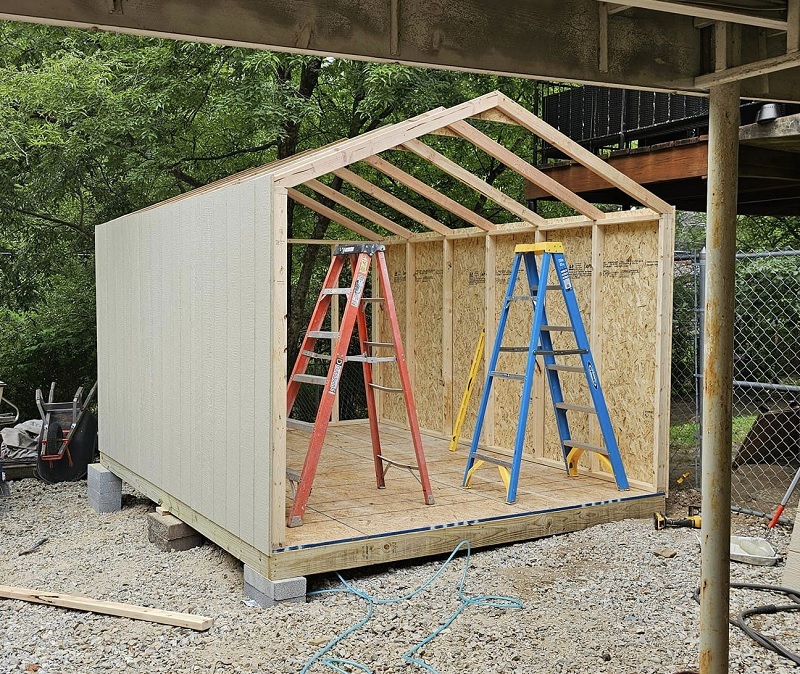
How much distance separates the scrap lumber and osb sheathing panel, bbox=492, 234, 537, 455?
13.5 feet

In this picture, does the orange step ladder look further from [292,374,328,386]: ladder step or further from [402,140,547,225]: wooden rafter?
[402,140,547,225]: wooden rafter

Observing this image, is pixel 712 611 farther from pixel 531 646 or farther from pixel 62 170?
pixel 62 170

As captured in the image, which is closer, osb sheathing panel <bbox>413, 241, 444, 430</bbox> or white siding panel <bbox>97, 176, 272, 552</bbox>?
white siding panel <bbox>97, 176, 272, 552</bbox>

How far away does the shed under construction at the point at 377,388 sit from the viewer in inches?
223

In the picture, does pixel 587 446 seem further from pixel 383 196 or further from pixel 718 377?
pixel 718 377

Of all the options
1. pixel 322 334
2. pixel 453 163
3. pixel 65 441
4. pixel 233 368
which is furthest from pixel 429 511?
pixel 65 441

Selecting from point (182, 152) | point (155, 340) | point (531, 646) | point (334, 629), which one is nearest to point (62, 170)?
point (182, 152)

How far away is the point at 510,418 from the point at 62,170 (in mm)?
6566

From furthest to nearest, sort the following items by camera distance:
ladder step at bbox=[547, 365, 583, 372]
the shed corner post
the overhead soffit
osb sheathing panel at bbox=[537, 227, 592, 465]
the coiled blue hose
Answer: osb sheathing panel at bbox=[537, 227, 592, 465] < ladder step at bbox=[547, 365, 583, 372] < the shed corner post < the coiled blue hose < the overhead soffit

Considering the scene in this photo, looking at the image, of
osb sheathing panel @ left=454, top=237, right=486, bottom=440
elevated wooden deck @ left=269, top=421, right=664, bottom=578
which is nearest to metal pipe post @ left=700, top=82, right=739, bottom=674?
elevated wooden deck @ left=269, top=421, right=664, bottom=578

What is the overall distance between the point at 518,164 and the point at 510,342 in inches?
87.0

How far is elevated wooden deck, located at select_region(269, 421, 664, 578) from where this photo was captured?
5.78 meters

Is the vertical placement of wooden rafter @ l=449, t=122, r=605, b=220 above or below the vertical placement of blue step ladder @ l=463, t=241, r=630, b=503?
above

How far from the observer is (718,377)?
3.68 m
